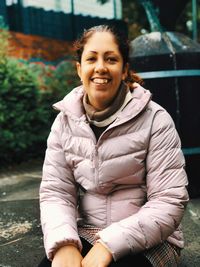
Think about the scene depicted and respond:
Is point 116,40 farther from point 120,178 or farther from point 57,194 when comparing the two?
point 57,194

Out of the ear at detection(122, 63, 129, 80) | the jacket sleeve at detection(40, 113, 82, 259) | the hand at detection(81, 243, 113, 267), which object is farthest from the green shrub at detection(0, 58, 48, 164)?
the hand at detection(81, 243, 113, 267)

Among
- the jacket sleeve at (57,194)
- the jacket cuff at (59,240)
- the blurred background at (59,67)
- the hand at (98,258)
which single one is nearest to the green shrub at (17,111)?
the blurred background at (59,67)

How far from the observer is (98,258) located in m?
1.83

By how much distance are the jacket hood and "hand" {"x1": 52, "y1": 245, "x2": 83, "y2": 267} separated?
2.12 feet

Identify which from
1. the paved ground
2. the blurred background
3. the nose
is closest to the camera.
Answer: the nose

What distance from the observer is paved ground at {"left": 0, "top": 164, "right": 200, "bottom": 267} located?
9.04ft

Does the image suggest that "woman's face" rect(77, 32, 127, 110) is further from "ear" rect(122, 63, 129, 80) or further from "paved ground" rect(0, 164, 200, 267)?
"paved ground" rect(0, 164, 200, 267)

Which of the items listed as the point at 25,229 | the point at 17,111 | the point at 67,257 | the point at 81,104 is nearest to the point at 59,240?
the point at 67,257

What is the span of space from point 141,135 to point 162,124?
0.38 feet

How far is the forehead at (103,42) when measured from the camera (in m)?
2.11

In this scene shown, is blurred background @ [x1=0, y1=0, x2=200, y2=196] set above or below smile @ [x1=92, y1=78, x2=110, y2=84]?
below

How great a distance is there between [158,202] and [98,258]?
37cm

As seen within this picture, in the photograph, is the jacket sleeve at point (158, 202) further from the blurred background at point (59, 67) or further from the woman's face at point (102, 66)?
the blurred background at point (59, 67)

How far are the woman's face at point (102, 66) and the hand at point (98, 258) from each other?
2.27ft
